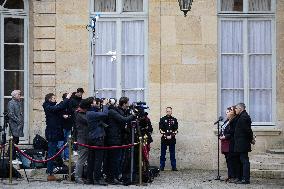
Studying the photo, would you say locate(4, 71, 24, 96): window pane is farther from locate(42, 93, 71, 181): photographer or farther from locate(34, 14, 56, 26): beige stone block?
locate(42, 93, 71, 181): photographer

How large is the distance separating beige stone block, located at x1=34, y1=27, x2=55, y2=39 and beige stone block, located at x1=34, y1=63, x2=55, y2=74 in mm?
696

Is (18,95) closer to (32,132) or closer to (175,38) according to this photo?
(32,132)

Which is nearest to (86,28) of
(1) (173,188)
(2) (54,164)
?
(2) (54,164)

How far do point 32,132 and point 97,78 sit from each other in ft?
7.19

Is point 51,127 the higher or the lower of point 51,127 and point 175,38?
the lower

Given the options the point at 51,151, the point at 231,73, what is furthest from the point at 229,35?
the point at 51,151

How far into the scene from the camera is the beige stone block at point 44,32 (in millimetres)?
18609

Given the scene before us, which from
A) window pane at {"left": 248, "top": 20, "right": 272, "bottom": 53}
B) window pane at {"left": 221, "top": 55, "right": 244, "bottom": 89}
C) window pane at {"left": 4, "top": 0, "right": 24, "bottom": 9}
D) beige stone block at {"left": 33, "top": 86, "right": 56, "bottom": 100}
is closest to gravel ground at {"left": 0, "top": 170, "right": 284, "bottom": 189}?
window pane at {"left": 221, "top": 55, "right": 244, "bottom": 89}

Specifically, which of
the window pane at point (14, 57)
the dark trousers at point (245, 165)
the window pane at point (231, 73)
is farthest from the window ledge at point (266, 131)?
the window pane at point (14, 57)

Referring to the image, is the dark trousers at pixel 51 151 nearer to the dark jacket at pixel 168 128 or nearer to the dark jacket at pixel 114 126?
the dark jacket at pixel 114 126

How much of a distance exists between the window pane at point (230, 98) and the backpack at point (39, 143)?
15.3 feet

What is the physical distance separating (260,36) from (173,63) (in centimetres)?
243

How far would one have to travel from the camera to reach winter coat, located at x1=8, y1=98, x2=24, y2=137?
17.0 m

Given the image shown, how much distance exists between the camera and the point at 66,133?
17.2m
